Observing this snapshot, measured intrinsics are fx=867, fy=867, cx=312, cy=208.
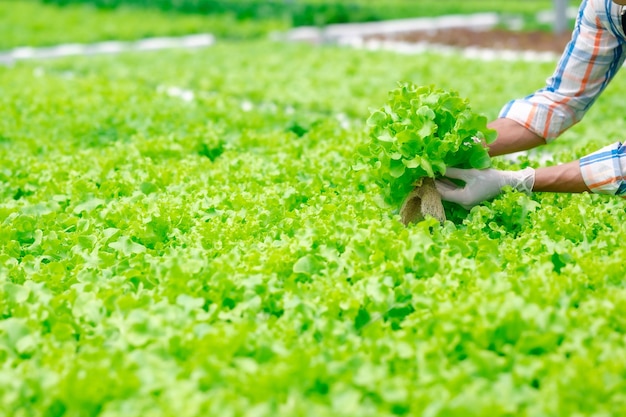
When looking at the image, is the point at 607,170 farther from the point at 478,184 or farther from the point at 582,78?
the point at 582,78

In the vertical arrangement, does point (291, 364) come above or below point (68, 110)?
above

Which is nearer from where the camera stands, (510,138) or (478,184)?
(478,184)

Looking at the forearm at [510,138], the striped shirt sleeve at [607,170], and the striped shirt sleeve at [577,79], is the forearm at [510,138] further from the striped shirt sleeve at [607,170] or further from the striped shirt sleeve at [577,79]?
the striped shirt sleeve at [607,170]

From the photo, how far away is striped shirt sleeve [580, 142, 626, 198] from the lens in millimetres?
4539

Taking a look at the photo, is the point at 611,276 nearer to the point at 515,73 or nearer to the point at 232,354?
the point at 232,354

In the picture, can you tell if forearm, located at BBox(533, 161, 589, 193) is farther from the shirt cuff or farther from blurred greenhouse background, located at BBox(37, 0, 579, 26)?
blurred greenhouse background, located at BBox(37, 0, 579, 26)

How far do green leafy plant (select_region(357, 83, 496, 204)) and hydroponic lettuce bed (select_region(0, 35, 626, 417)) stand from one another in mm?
207

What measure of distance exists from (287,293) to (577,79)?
242cm

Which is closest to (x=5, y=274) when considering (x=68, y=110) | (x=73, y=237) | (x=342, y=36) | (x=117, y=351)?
(x=73, y=237)

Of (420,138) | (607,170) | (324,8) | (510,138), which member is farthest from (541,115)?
(324,8)

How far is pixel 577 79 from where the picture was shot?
511 centimetres

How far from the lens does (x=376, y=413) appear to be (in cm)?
285

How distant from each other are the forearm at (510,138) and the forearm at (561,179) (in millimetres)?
452

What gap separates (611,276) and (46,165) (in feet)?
14.1
